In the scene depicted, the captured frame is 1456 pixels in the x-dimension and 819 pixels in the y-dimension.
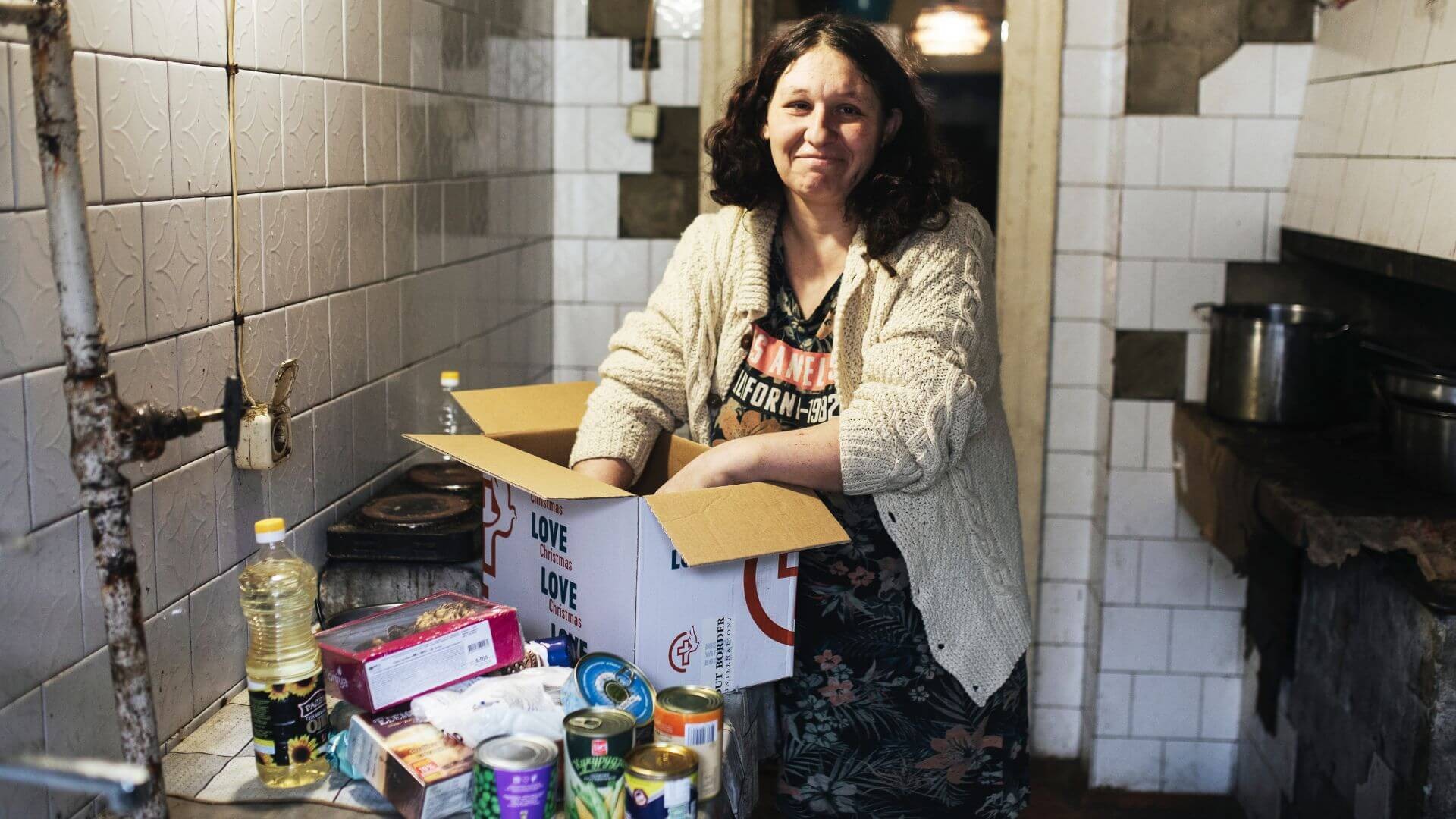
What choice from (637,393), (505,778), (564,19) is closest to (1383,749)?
(637,393)

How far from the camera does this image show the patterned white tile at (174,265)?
150cm

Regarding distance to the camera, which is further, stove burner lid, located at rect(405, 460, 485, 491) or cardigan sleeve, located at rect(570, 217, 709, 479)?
Result: stove burner lid, located at rect(405, 460, 485, 491)

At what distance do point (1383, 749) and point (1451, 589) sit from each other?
1.17ft

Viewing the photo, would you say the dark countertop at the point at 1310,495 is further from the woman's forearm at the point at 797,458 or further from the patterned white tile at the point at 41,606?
the patterned white tile at the point at 41,606

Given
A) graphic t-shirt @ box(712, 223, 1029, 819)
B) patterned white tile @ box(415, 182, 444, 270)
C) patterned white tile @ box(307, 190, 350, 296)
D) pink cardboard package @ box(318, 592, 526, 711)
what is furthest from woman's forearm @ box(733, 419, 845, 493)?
patterned white tile @ box(415, 182, 444, 270)

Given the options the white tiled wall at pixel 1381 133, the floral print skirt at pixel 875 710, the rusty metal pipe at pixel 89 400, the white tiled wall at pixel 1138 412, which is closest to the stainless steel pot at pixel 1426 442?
the white tiled wall at pixel 1381 133

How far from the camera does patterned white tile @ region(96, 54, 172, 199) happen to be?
1410 mm

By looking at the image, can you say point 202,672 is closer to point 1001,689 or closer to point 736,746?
point 736,746

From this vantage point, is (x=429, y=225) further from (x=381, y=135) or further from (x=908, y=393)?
(x=908, y=393)

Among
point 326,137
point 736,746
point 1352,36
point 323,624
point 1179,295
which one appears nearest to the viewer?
point 736,746

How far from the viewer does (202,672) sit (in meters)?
1.65

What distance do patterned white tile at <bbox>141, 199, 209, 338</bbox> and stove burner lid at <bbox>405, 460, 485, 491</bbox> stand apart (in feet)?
2.25

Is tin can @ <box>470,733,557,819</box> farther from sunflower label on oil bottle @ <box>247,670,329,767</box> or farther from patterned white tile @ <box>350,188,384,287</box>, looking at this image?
patterned white tile @ <box>350,188,384,287</box>

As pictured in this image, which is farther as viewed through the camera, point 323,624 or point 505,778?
point 323,624
